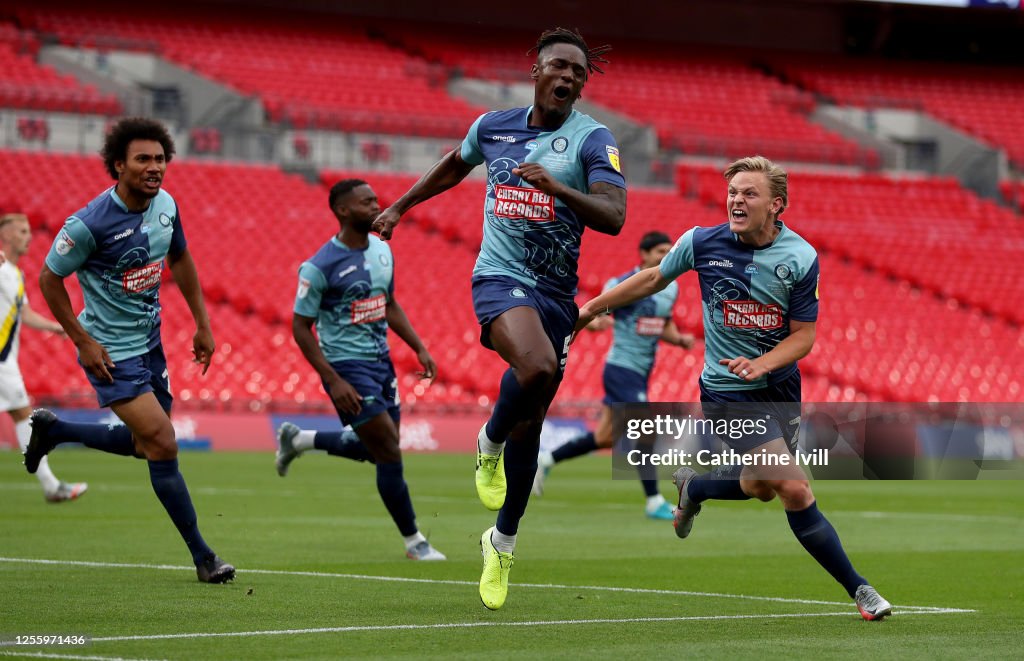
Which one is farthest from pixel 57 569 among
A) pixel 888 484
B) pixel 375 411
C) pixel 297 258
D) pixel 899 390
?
pixel 899 390

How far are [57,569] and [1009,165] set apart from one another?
34247 millimetres

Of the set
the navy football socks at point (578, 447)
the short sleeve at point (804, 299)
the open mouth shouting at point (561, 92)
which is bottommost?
the navy football socks at point (578, 447)

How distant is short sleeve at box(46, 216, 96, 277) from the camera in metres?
8.00

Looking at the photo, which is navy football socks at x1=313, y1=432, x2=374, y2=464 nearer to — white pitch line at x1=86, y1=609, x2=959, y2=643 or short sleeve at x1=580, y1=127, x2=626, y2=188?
white pitch line at x1=86, y1=609, x2=959, y2=643

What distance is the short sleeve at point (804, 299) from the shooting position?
23.5 ft

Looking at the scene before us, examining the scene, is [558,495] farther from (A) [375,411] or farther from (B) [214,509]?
(A) [375,411]

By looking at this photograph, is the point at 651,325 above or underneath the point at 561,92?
underneath

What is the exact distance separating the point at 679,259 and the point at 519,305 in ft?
2.81

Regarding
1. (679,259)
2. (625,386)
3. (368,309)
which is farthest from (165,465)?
(625,386)

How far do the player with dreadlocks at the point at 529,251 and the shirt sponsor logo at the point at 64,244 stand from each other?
6.05ft

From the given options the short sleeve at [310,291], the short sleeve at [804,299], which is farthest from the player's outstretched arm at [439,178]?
the short sleeve at [310,291]

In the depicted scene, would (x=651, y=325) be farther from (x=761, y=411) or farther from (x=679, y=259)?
(x=761, y=411)

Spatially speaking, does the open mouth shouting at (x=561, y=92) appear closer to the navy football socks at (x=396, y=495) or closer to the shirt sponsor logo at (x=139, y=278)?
the shirt sponsor logo at (x=139, y=278)

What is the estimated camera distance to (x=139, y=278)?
8.26 meters
